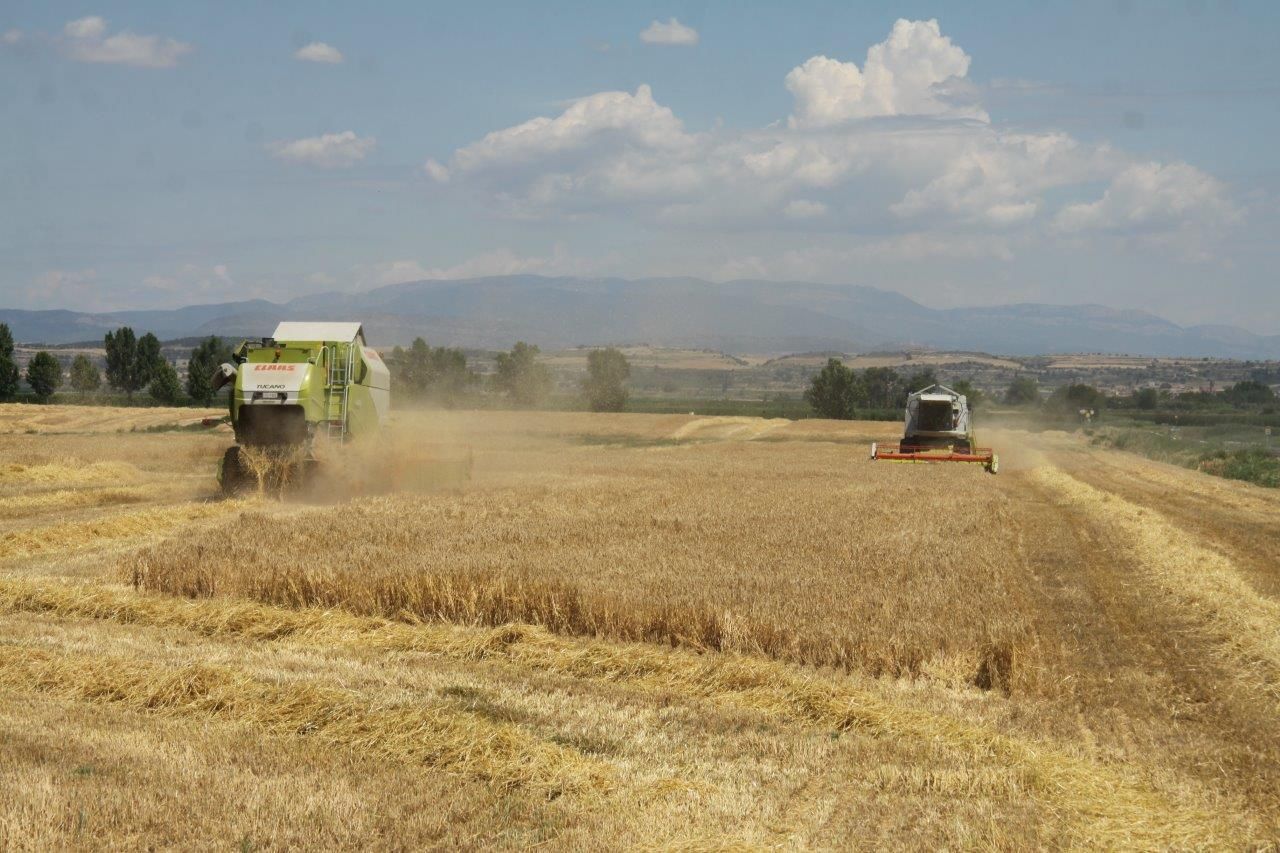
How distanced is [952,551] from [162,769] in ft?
41.5

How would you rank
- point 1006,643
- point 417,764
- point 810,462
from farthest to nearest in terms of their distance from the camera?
point 810,462 → point 1006,643 → point 417,764

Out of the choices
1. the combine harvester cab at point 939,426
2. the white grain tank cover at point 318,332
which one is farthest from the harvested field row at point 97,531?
the combine harvester cab at point 939,426

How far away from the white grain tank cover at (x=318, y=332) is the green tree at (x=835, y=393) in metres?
85.0

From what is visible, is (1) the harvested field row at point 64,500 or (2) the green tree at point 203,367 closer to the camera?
(1) the harvested field row at point 64,500

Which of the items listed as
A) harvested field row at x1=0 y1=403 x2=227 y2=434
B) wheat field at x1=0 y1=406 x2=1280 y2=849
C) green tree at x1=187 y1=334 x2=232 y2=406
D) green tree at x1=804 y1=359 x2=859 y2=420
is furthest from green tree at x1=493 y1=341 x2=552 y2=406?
wheat field at x1=0 y1=406 x2=1280 y2=849

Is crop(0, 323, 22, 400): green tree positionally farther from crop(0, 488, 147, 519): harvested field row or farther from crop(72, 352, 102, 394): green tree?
crop(0, 488, 147, 519): harvested field row

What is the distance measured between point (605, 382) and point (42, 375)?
53.5 metres

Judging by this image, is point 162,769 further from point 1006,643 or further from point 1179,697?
point 1179,697

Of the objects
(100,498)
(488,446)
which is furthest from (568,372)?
(100,498)

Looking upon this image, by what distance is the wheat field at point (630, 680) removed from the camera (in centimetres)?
629

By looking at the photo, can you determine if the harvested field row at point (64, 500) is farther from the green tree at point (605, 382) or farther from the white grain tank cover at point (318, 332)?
the green tree at point (605, 382)

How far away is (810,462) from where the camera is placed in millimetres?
40625

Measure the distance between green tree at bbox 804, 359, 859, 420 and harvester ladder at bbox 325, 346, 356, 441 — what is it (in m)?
85.6

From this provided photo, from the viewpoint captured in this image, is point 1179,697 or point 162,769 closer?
point 162,769
